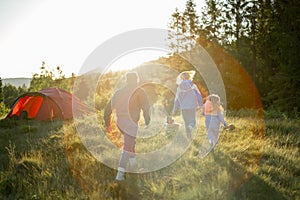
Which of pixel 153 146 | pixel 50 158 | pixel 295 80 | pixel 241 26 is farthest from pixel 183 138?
pixel 241 26

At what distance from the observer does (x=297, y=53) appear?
15.2 metres

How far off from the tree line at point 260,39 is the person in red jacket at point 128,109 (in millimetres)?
12704

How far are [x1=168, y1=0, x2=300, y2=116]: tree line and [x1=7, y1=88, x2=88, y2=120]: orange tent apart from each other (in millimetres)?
11360

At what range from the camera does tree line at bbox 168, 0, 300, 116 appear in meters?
15.8

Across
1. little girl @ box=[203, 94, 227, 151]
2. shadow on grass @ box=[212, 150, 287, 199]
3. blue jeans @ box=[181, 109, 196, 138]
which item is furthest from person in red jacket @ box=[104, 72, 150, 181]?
blue jeans @ box=[181, 109, 196, 138]

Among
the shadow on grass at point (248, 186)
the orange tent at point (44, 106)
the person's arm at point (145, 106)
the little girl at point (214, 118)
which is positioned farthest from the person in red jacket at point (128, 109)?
the orange tent at point (44, 106)

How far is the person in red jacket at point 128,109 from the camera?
529 centimetres

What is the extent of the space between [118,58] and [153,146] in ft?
43.4

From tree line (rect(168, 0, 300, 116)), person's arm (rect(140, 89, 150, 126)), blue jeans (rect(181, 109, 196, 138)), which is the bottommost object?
blue jeans (rect(181, 109, 196, 138))

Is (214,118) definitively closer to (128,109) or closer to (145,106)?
(145,106)

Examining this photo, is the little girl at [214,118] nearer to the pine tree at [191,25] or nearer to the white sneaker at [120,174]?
the white sneaker at [120,174]

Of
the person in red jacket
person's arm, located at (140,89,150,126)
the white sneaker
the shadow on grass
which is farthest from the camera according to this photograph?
person's arm, located at (140,89,150,126)

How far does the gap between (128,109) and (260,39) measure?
19.0 metres

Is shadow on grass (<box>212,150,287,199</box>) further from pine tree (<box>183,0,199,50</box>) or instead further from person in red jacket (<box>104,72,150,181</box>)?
pine tree (<box>183,0,199,50</box>)
